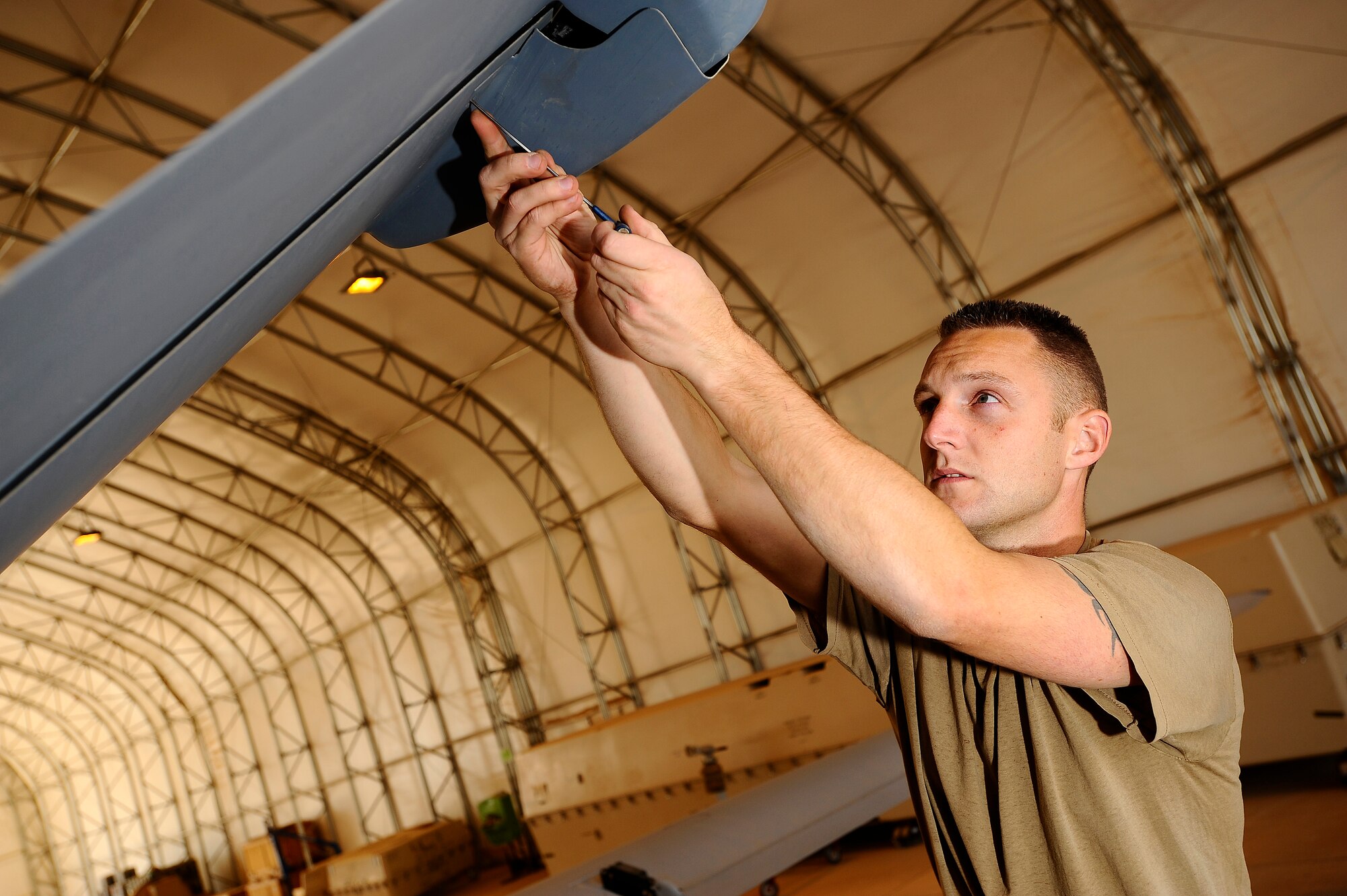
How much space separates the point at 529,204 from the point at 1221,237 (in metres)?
9.44

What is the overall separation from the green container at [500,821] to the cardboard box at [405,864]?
3.60 feet

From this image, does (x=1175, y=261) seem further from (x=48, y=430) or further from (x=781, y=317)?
(x=48, y=430)

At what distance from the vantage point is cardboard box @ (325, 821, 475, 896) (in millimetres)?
15656

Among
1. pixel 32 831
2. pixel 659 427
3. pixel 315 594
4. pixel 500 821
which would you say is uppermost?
pixel 315 594

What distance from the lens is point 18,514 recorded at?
30.5 inches

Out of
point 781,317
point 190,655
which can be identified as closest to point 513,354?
point 781,317

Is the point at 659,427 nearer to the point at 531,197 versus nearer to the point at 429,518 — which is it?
the point at 531,197

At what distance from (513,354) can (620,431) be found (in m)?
12.9

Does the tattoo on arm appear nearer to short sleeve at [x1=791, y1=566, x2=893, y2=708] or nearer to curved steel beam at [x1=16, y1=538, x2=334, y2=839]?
short sleeve at [x1=791, y1=566, x2=893, y2=708]

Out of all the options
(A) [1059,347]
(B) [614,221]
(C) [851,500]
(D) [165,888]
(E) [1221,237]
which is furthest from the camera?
(D) [165,888]

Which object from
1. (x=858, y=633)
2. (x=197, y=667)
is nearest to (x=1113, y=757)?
(x=858, y=633)

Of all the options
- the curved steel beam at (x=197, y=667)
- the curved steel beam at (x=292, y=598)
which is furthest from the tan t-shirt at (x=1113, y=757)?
the curved steel beam at (x=197, y=667)

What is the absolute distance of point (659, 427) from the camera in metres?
1.71

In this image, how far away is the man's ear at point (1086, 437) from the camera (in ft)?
5.39
